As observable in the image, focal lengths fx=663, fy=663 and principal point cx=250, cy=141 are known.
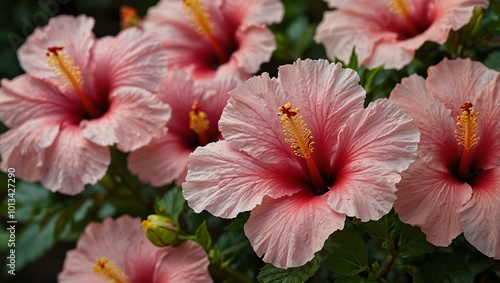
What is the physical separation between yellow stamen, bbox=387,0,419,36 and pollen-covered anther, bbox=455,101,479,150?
0.88 feet

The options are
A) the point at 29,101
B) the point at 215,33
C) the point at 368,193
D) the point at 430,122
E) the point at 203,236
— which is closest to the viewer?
the point at 368,193

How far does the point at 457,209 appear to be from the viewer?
0.91 m

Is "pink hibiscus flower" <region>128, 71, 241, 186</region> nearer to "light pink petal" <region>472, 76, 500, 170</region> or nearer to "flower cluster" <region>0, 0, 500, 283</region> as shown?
"flower cluster" <region>0, 0, 500, 283</region>

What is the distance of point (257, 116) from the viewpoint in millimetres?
967

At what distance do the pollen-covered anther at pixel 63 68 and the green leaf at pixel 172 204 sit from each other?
0.85ft

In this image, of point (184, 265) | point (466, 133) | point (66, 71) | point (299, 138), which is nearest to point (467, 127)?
point (466, 133)

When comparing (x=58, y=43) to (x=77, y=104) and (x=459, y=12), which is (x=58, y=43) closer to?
(x=77, y=104)

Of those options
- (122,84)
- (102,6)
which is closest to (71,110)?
(122,84)

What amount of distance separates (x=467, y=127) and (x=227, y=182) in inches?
13.8

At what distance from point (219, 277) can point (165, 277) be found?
210 millimetres

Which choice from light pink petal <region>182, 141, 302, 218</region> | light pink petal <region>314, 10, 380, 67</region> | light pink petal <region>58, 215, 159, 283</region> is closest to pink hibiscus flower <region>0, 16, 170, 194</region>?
light pink petal <region>58, 215, 159, 283</region>

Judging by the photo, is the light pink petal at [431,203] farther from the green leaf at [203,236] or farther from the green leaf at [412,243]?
the green leaf at [203,236]

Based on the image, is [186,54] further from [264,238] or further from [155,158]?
[264,238]

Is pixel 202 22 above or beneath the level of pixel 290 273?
above
